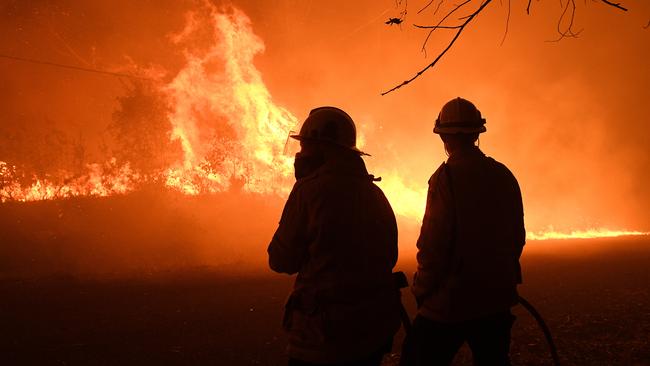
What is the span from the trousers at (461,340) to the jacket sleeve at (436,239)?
0.21 m

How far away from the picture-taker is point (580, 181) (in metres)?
30.4

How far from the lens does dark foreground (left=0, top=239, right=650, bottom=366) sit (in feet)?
17.7

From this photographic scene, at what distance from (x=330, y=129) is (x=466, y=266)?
1.08 meters

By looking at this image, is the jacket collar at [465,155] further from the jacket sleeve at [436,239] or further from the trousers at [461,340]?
the trousers at [461,340]

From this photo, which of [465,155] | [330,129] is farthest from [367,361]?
[465,155]

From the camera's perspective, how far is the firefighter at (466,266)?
2408 millimetres

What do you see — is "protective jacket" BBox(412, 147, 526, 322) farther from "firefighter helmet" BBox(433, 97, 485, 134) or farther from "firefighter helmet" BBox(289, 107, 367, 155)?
"firefighter helmet" BBox(289, 107, 367, 155)

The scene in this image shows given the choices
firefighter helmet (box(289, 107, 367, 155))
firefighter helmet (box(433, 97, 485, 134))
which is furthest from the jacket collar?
firefighter helmet (box(289, 107, 367, 155))

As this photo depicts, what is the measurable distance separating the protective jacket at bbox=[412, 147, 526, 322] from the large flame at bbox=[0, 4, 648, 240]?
63.6 feet

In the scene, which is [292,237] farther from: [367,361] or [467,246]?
[467,246]

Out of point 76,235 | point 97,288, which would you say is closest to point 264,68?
point 76,235

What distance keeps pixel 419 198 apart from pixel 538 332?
18310 mm

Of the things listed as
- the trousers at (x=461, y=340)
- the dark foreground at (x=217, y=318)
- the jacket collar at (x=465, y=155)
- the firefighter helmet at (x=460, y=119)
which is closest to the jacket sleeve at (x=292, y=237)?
the trousers at (x=461, y=340)

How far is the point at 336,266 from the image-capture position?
1.99 m
